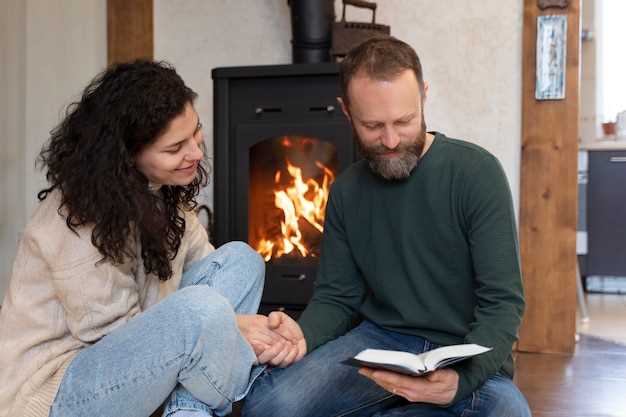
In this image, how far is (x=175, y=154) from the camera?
65.5 inches

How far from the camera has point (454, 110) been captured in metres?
3.03

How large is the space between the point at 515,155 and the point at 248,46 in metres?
1.07

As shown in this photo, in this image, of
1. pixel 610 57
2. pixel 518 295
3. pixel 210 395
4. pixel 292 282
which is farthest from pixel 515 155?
pixel 610 57

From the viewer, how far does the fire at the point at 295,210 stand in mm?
2941

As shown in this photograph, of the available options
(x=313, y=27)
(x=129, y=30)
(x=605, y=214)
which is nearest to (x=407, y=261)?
(x=313, y=27)

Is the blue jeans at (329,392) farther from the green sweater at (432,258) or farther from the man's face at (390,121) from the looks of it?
the man's face at (390,121)

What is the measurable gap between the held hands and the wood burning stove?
1.18m

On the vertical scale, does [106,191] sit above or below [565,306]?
above

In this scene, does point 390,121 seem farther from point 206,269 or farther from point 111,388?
point 111,388

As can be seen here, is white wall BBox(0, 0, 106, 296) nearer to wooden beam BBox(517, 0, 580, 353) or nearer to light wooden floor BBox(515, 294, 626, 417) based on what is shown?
wooden beam BBox(517, 0, 580, 353)

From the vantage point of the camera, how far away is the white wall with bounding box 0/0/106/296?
3416 millimetres

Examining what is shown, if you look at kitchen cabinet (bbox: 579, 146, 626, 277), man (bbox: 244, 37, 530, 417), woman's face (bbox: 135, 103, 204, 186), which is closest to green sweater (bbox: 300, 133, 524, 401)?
man (bbox: 244, 37, 530, 417)

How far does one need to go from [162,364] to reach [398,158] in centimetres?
61

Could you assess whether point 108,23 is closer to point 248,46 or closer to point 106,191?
point 248,46
